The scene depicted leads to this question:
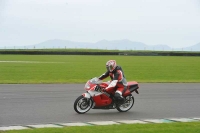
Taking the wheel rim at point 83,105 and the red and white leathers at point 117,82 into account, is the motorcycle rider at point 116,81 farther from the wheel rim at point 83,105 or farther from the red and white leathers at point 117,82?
the wheel rim at point 83,105

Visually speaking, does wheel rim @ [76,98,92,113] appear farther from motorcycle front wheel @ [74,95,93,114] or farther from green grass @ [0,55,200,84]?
green grass @ [0,55,200,84]

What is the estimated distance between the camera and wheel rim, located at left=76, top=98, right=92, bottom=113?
12.8 meters

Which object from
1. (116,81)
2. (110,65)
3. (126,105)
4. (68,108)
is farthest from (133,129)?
(68,108)

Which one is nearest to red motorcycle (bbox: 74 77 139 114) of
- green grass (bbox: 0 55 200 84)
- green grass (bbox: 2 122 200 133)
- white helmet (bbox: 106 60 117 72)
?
white helmet (bbox: 106 60 117 72)

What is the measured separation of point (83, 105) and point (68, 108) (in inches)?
43.5

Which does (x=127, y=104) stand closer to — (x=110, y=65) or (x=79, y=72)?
(x=110, y=65)

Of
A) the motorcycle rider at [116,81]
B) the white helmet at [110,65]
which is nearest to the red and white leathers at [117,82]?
the motorcycle rider at [116,81]

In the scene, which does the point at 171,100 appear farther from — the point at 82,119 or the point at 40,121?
the point at 40,121

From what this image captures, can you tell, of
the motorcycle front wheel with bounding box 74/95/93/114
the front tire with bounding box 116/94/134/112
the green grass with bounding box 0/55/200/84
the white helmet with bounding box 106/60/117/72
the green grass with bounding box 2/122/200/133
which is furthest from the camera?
the green grass with bounding box 0/55/200/84

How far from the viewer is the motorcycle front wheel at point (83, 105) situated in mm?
12758


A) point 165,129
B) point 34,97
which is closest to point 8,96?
point 34,97

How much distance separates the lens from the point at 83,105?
42.3 ft

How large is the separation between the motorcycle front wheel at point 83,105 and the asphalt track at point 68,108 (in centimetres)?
15

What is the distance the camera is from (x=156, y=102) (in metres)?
15.9
